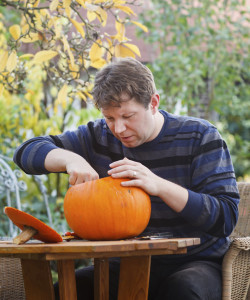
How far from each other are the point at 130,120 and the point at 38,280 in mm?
652

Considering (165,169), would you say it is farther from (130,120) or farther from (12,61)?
(12,61)

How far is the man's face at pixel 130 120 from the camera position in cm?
190

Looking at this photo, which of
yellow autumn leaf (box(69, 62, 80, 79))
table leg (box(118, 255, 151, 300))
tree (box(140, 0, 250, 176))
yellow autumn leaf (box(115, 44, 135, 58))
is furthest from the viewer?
tree (box(140, 0, 250, 176))

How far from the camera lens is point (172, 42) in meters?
5.67

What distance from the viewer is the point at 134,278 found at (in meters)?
1.68

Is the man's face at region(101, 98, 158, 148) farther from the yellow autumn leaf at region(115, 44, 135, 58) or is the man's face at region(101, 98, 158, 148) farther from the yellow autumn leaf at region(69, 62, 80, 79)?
the yellow autumn leaf at region(69, 62, 80, 79)

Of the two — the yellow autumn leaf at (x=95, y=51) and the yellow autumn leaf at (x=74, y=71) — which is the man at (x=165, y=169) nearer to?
the yellow autumn leaf at (x=95, y=51)

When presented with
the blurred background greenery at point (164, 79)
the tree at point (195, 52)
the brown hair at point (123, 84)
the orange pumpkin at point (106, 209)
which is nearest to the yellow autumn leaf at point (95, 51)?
the brown hair at point (123, 84)

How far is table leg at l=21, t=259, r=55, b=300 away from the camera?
1763mm

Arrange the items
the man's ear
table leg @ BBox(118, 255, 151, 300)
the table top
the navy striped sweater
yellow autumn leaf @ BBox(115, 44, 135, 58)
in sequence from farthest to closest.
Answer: yellow autumn leaf @ BBox(115, 44, 135, 58) < the man's ear < the navy striped sweater < table leg @ BBox(118, 255, 151, 300) < the table top

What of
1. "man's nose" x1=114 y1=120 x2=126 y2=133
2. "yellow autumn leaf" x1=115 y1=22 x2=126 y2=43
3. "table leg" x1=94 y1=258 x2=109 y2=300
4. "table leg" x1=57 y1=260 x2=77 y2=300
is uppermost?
"yellow autumn leaf" x1=115 y1=22 x2=126 y2=43

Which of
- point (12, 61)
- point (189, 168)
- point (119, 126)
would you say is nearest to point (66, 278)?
point (119, 126)

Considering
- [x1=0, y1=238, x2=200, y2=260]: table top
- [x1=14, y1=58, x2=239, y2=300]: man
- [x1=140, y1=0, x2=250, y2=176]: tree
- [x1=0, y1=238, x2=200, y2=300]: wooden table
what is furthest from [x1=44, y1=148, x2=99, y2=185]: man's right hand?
[x1=140, y1=0, x2=250, y2=176]: tree

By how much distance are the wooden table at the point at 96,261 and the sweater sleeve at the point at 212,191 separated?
21cm
